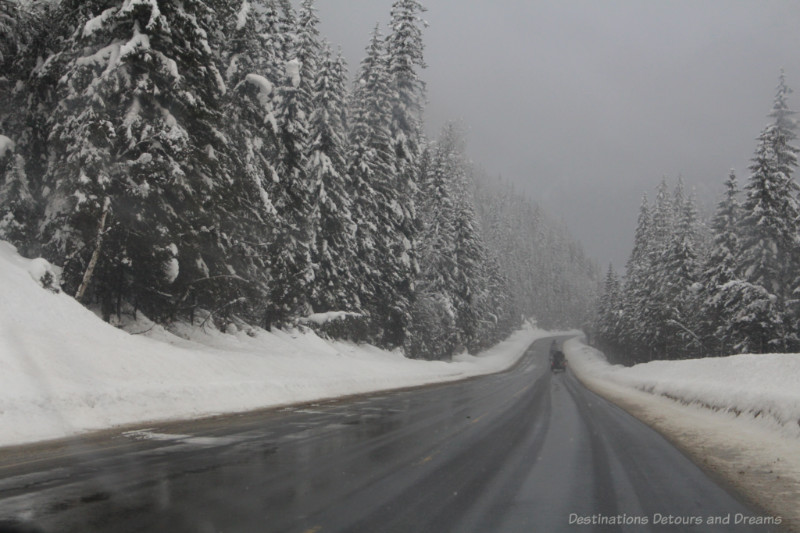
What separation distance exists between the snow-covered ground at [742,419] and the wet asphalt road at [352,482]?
0.62 meters

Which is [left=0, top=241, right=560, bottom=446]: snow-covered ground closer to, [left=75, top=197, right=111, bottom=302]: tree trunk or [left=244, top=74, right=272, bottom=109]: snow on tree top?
[left=75, top=197, right=111, bottom=302]: tree trunk

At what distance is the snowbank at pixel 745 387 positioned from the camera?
12.6 m

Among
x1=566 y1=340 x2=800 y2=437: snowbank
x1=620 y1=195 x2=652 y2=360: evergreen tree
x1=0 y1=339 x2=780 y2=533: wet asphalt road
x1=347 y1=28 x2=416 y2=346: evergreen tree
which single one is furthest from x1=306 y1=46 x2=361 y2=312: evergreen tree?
x1=620 y1=195 x2=652 y2=360: evergreen tree

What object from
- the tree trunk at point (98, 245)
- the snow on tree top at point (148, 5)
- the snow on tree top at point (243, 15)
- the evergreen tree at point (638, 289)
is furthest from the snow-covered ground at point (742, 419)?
the evergreen tree at point (638, 289)

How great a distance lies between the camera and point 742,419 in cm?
1447

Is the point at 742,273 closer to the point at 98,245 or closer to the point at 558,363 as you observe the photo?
the point at 558,363

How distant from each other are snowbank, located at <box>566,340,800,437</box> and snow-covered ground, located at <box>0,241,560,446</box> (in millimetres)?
12851

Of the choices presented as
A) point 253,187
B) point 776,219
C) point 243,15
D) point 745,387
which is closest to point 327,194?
point 253,187

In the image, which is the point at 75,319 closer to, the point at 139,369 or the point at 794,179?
A: the point at 139,369

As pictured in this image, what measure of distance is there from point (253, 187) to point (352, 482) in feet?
55.4

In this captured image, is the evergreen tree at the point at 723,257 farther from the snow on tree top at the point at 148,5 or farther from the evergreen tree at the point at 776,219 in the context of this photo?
the snow on tree top at the point at 148,5

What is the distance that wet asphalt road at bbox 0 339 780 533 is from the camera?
5.46 metres

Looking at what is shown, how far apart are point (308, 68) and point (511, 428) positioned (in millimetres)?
23448

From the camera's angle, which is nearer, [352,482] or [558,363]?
[352,482]
